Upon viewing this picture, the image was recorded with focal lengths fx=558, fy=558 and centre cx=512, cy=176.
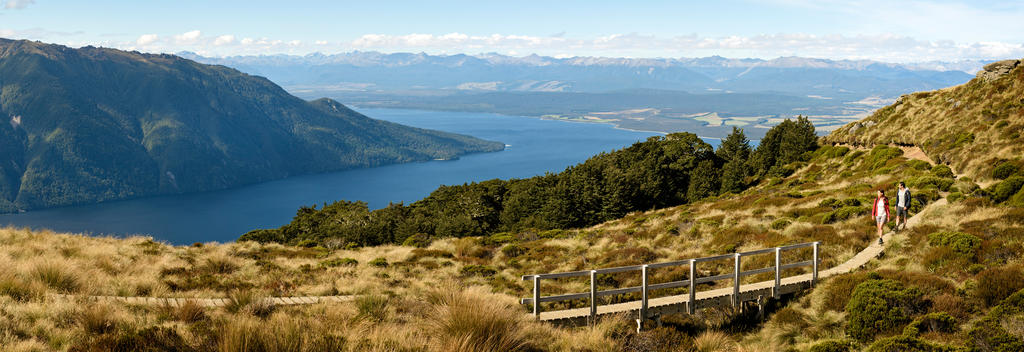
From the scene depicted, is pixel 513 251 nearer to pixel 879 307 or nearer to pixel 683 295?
pixel 683 295

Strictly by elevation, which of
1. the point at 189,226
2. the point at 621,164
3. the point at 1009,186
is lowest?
the point at 189,226

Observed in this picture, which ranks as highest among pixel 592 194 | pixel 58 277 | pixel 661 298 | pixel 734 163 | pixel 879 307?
pixel 58 277

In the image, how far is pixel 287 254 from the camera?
85.4ft

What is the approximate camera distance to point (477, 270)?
21.6 meters

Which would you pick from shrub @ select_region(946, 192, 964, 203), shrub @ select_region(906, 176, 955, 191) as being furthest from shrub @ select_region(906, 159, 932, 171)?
shrub @ select_region(946, 192, 964, 203)

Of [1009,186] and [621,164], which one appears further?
[621,164]

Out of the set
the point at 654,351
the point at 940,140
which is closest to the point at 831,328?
the point at 654,351

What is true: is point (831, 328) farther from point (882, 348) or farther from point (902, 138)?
point (902, 138)

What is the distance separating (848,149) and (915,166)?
59.8ft

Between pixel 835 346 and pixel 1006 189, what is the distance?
1594cm

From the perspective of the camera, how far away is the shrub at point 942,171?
28006 millimetres

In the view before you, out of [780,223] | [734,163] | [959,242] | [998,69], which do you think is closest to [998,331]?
[959,242]

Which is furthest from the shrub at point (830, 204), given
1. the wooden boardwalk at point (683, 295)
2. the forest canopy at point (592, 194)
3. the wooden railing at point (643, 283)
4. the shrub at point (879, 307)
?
the forest canopy at point (592, 194)

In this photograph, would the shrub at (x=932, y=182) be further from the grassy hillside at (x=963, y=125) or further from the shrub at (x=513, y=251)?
the shrub at (x=513, y=251)
